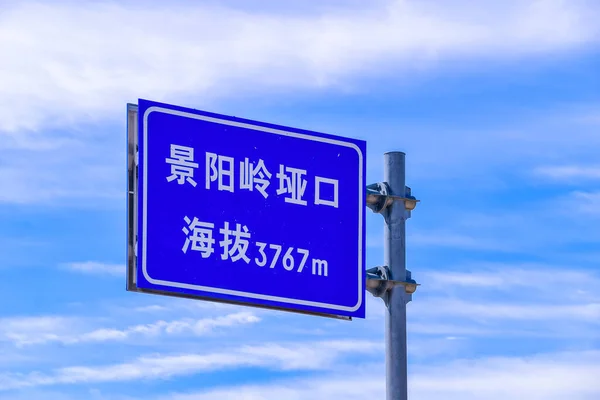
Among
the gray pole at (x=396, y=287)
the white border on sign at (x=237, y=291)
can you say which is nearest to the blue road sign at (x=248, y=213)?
the white border on sign at (x=237, y=291)

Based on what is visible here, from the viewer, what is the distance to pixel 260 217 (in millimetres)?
12977

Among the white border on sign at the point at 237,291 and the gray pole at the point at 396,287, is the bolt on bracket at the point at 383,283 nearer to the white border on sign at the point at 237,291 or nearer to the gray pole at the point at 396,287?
the gray pole at the point at 396,287

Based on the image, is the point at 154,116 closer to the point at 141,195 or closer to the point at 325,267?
the point at 141,195

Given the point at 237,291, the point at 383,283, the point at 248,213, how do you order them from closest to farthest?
the point at 237,291 → the point at 248,213 → the point at 383,283

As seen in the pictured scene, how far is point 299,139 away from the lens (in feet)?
43.9

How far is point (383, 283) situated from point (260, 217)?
5.25 ft

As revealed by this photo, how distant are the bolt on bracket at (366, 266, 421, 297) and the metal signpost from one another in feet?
0.04

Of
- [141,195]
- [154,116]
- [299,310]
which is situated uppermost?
[154,116]

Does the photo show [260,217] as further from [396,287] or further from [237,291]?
[396,287]

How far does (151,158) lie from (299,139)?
163 centimetres

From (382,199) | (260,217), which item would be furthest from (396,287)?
(260,217)

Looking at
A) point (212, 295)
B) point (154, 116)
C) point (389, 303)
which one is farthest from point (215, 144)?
point (389, 303)

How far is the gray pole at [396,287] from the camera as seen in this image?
13.6 meters

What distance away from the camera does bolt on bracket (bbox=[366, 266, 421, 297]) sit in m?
13.8
